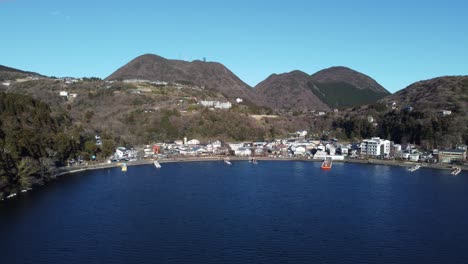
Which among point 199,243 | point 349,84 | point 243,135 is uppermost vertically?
point 349,84

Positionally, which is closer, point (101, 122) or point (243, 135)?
point (101, 122)

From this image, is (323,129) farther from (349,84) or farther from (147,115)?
(349,84)

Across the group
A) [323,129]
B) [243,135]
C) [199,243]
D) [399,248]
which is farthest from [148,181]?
[323,129]

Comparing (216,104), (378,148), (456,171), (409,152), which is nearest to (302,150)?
(378,148)

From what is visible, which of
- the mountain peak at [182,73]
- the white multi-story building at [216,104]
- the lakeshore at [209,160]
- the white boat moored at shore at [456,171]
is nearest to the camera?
the lakeshore at [209,160]

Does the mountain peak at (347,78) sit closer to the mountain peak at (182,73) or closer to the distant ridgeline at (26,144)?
the mountain peak at (182,73)

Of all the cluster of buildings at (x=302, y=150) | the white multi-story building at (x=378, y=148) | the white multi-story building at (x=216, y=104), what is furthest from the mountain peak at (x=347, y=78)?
the white multi-story building at (x=378, y=148)

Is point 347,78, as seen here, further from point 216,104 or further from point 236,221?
point 236,221
